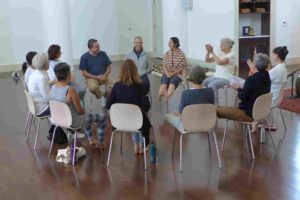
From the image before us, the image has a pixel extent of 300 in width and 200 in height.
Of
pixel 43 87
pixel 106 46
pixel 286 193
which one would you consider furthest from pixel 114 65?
pixel 286 193

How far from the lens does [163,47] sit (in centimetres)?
1182

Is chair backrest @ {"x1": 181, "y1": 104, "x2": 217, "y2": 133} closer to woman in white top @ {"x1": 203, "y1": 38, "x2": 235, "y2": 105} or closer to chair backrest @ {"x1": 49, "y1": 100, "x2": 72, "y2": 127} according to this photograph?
chair backrest @ {"x1": 49, "y1": 100, "x2": 72, "y2": 127}

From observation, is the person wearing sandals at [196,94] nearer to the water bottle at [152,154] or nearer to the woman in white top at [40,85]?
the water bottle at [152,154]

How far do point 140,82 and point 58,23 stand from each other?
6.14 m

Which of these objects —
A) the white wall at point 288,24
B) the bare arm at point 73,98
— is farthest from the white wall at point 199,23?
the bare arm at point 73,98

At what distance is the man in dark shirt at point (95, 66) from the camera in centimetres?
639

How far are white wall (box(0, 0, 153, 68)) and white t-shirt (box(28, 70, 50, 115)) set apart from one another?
21.8 ft

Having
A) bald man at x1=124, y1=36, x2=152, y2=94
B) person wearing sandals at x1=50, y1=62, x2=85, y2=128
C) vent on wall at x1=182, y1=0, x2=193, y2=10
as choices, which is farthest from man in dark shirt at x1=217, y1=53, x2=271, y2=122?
vent on wall at x1=182, y1=0, x2=193, y2=10

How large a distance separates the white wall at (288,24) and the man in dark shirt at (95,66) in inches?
207

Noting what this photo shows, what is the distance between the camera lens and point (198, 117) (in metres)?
4.05

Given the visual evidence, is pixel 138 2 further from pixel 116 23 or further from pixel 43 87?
pixel 43 87

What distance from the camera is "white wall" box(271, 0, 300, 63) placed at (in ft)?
33.0

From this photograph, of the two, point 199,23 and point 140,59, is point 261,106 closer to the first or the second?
point 140,59

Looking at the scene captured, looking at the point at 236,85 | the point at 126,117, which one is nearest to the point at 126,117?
the point at 126,117
